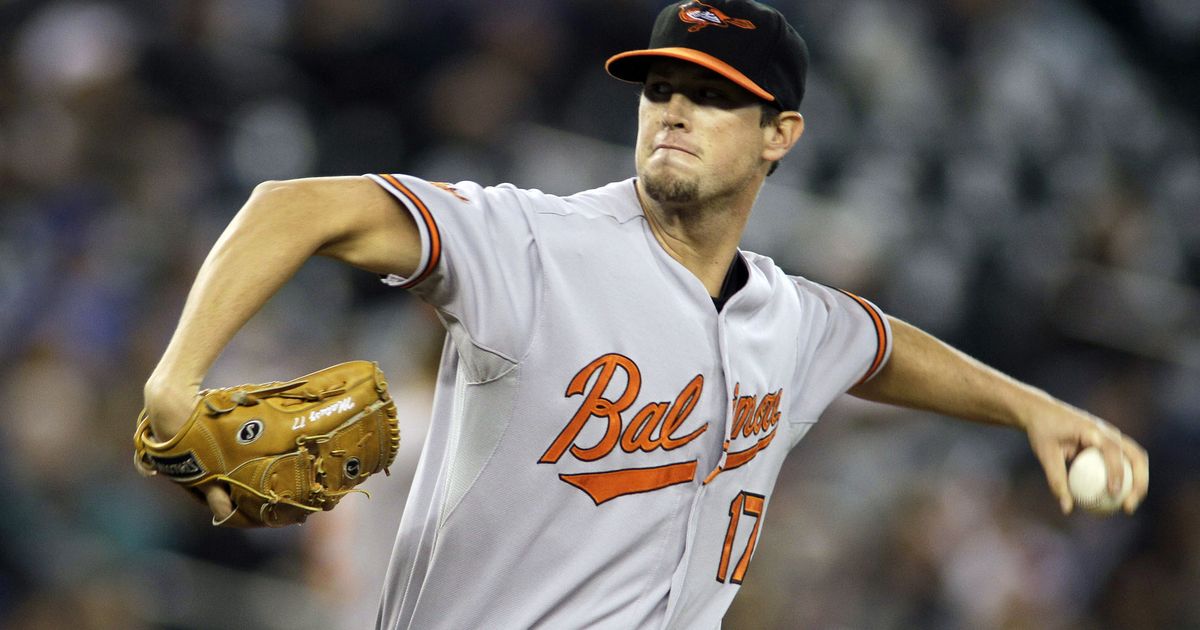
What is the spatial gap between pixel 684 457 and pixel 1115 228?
5104mm

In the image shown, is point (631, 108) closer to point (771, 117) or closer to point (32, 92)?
point (32, 92)

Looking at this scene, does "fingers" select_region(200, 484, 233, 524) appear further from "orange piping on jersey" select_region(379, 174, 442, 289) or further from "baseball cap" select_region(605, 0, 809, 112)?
"baseball cap" select_region(605, 0, 809, 112)

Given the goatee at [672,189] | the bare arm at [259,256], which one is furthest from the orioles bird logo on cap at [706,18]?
the bare arm at [259,256]

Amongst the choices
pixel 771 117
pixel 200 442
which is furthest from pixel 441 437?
pixel 771 117

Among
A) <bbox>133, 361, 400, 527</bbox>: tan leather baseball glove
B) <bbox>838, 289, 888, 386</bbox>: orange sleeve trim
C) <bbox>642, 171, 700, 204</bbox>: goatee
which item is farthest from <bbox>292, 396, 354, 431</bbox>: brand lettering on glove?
<bbox>838, 289, 888, 386</bbox>: orange sleeve trim

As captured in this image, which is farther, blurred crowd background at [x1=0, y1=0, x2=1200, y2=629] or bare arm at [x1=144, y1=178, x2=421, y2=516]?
blurred crowd background at [x1=0, y1=0, x2=1200, y2=629]

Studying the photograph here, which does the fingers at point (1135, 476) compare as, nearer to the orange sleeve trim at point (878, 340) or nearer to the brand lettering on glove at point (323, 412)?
the orange sleeve trim at point (878, 340)

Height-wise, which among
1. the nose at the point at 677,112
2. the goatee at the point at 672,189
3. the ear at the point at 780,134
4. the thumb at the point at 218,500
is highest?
Answer: the nose at the point at 677,112

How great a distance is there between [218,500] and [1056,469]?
1546 mm

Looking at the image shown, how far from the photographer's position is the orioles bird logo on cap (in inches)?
90.7

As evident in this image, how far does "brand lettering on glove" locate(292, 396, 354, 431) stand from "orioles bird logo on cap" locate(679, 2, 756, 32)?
90 centimetres

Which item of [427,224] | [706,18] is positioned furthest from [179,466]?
[706,18]

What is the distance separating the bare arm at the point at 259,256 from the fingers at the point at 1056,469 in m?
1.32

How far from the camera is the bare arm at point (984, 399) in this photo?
2510mm
